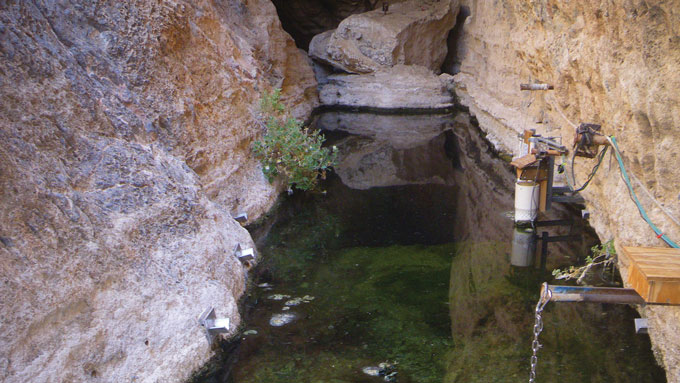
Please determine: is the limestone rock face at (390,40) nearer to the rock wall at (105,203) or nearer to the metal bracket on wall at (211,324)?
the rock wall at (105,203)

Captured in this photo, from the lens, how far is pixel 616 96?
5.38 metres

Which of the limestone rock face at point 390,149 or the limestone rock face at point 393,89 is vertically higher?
the limestone rock face at point 393,89

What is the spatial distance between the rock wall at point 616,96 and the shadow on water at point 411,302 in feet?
1.99

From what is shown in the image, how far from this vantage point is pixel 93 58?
5363 mm

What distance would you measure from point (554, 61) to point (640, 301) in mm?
5436

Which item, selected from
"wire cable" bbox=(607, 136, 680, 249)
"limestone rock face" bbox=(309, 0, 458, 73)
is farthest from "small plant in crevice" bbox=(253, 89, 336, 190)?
"limestone rock face" bbox=(309, 0, 458, 73)

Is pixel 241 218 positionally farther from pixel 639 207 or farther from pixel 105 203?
pixel 639 207

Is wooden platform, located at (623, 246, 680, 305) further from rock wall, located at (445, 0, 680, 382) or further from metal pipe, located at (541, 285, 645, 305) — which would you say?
rock wall, located at (445, 0, 680, 382)

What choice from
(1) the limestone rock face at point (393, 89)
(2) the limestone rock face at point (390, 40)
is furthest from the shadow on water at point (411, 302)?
(2) the limestone rock face at point (390, 40)

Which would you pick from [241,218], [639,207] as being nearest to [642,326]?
[639,207]

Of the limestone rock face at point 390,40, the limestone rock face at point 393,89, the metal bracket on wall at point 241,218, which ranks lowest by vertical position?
the metal bracket on wall at point 241,218

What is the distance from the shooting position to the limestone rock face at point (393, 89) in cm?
1602

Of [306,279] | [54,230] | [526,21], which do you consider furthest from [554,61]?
[54,230]

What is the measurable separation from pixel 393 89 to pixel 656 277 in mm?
13723
